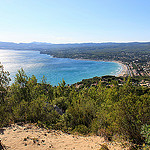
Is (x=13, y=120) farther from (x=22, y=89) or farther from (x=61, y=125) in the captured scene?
(x=22, y=89)

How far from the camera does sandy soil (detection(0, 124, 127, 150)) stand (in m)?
10.5

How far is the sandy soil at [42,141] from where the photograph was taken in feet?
34.4

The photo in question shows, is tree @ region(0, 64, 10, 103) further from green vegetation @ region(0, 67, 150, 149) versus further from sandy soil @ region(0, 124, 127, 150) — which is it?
sandy soil @ region(0, 124, 127, 150)

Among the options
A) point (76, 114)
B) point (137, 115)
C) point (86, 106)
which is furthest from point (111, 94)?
point (137, 115)

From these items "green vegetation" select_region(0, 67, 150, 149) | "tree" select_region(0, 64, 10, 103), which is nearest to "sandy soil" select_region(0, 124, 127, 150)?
"green vegetation" select_region(0, 67, 150, 149)

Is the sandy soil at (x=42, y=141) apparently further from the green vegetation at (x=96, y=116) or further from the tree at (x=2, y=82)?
the tree at (x=2, y=82)

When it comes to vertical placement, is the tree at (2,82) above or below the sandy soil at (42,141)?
above

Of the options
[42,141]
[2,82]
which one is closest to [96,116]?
[42,141]

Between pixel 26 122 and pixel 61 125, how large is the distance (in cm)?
483

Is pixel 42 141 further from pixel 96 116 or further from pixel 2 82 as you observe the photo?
pixel 96 116

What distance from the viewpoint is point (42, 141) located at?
11.6m

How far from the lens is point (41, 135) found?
1298 cm

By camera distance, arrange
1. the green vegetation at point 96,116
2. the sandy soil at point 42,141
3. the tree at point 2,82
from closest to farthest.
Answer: the sandy soil at point 42,141
the green vegetation at point 96,116
the tree at point 2,82

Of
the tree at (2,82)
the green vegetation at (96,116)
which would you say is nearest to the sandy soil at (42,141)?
the green vegetation at (96,116)
